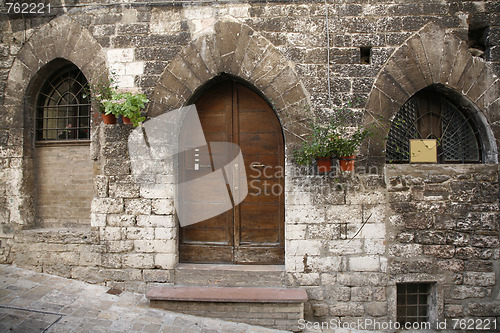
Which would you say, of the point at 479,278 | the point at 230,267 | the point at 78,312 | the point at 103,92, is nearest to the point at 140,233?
the point at 78,312

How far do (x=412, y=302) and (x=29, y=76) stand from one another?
6026 mm

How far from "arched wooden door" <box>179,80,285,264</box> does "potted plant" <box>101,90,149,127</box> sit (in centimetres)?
79

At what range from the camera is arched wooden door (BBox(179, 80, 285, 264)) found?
12.8ft

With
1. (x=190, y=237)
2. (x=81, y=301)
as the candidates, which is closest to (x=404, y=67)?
(x=190, y=237)

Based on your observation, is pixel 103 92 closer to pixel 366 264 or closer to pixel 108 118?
pixel 108 118

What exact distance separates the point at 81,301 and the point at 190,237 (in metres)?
1.47

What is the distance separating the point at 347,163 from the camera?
11.1 ft

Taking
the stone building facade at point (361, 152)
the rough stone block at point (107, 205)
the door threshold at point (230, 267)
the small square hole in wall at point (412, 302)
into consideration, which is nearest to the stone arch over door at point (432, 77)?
the stone building facade at point (361, 152)

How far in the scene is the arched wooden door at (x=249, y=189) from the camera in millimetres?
3887

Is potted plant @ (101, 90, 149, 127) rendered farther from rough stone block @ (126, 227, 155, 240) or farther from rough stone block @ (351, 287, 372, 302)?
rough stone block @ (351, 287, 372, 302)

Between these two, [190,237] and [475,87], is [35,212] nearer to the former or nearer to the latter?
[190,237]

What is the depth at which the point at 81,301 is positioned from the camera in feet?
11.4

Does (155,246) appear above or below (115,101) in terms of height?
below

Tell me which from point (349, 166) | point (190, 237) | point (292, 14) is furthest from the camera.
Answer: point (190, 237)
